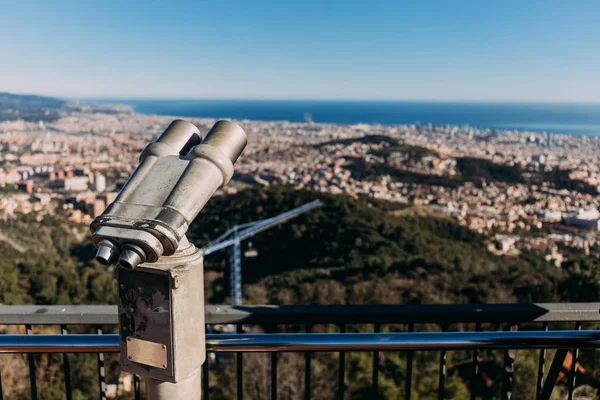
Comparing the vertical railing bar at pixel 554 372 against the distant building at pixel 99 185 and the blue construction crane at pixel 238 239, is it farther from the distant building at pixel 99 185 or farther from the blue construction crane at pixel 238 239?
the distant building at pixel 99 185

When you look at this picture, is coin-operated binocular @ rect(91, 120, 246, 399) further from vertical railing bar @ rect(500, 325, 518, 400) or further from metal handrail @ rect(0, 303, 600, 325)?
vertical railing bar @ rect(500, 325, 518, 400)

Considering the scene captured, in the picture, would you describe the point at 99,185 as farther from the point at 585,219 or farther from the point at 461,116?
the point at 461,116

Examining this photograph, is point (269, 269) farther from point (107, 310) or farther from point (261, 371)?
point (107, 310)

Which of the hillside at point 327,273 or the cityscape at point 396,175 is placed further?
the cityscape at point 396,175

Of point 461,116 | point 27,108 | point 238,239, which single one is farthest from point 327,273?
point 461,116

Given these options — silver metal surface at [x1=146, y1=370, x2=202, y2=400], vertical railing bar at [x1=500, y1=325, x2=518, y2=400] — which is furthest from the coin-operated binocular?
vertical railing bar at [x1=500, y1=325, x2=518, y2=400]

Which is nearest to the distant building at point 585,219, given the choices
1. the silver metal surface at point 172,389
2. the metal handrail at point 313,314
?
the metal handrail at point 313,314

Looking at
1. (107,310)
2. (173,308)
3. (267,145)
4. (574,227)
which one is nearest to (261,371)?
(107,310)
